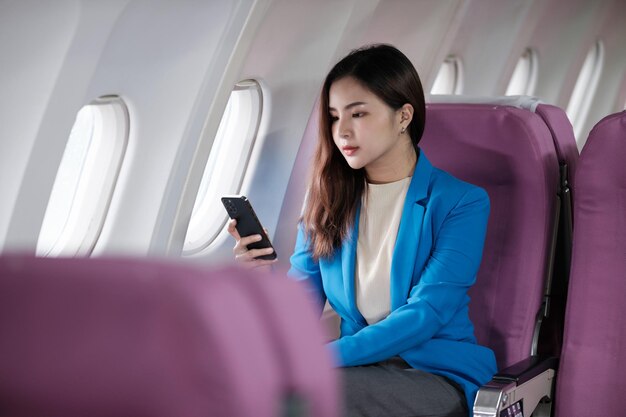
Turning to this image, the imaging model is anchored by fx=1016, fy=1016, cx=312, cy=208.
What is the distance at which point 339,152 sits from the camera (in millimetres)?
3096

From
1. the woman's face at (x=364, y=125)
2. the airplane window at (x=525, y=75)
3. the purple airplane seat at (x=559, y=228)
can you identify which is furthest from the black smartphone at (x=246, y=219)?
the airplane window at (x=525, y=75)

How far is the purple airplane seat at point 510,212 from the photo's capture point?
9.77ft

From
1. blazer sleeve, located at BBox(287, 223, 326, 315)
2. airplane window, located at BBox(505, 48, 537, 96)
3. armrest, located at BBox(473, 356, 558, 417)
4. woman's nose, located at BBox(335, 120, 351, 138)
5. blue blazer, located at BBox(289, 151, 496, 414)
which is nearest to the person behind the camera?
armrest, located at BBox(473, 356, 558, 417)

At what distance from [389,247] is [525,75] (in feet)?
17.7

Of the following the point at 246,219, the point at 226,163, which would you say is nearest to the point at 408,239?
the point at 246,219

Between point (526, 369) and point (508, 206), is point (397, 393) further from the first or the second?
point (508, 206)

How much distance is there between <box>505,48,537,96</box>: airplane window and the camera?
7898 mm

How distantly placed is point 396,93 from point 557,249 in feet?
2.23

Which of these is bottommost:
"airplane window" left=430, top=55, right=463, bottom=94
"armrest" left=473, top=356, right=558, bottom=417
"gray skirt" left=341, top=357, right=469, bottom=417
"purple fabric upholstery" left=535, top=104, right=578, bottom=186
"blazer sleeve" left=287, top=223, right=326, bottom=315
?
"gray skirt" left=341, top=357, right=469, bottom=417

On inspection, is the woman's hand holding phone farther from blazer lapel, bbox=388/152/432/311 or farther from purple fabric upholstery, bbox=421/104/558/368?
purple fabric upholstery, bbox=421/104/558/368

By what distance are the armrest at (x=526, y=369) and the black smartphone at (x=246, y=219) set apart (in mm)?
837

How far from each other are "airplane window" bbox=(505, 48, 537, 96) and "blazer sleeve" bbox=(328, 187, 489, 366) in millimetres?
5218

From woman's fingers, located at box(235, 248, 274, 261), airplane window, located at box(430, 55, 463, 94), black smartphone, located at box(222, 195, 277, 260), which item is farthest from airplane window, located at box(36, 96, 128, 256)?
airplane window, located at box(430, 55, 463, 94)

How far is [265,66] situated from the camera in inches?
162
